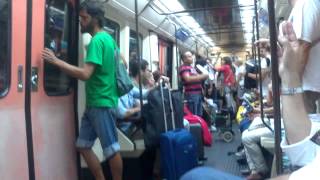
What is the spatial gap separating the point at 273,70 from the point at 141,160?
296cm

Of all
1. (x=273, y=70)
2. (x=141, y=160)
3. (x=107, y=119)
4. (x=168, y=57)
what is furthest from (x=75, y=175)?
(x=168, y=57)

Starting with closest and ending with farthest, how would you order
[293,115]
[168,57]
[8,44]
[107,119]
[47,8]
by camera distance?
[293,115] < [8,44] < [47,8] < [107,119] < [168,57]

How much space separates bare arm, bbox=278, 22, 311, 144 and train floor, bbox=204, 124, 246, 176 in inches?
146

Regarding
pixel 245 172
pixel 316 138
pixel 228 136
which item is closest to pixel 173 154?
pixel 245 172

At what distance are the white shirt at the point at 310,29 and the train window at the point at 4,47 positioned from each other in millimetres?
1619

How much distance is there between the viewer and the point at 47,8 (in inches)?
122

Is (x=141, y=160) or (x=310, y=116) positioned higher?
(x=310, y=116)

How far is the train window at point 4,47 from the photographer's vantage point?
263 cm

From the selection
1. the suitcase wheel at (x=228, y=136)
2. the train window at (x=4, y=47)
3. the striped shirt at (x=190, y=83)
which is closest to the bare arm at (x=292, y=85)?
the train window at (x=4, y=47)

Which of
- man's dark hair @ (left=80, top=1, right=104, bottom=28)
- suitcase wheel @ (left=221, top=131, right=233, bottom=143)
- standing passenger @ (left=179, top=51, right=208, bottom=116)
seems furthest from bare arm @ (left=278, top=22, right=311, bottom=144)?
suitcase wheel @ (left=221, top=131, right=233, bottom=143)

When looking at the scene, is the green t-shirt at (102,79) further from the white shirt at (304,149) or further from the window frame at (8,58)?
the white shirt at (304,149)

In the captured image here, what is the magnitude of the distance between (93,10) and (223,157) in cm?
358

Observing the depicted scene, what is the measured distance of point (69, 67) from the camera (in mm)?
3176

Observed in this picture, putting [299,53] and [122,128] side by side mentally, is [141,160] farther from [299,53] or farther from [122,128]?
[299,53]
